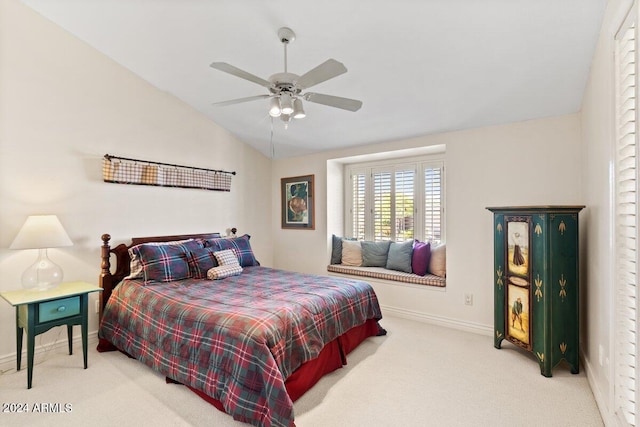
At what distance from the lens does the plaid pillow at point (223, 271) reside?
322 centimetres

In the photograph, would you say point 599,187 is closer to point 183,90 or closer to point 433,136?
point 433,136

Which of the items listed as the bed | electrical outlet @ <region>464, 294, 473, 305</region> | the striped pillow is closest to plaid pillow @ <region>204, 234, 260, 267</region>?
the bed

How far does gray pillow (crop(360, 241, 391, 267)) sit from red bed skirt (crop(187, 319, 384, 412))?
1239 millimetres

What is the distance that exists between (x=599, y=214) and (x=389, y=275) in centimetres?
229

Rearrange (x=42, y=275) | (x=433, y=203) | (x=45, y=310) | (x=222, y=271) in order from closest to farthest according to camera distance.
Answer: (x=45, y=310), (x=42, y=275), (x=222, y=271), (x=433, y=203)

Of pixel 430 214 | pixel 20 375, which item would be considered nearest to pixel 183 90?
pixel 20 375

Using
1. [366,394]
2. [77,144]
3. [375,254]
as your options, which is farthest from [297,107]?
[375,254]

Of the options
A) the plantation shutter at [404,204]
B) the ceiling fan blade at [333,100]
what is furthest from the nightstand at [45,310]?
the plantation shutter at [404,204]

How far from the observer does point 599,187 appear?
209cm

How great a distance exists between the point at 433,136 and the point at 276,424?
330cm

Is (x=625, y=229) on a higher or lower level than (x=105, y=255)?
higher

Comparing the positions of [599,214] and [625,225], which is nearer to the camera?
[625,225]

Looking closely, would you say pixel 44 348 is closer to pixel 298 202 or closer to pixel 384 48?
pixel 298 202

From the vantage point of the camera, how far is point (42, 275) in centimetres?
265
